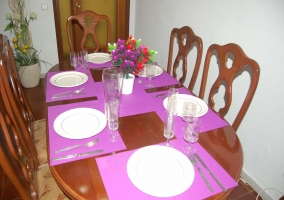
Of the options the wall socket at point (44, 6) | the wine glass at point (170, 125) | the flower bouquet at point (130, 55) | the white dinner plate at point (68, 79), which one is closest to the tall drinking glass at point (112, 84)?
the flower bouquet at point (130, 55)

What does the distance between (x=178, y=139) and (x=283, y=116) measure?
824 millimetres

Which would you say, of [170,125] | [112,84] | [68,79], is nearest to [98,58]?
[68,79]

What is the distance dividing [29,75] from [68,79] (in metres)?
1.61

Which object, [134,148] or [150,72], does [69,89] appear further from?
[134,148]

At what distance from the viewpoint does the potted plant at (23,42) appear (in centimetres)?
257

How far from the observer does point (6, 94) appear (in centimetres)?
100

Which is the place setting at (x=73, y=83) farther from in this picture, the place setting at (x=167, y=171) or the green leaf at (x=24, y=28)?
the green leaf at (x=24, y=28)

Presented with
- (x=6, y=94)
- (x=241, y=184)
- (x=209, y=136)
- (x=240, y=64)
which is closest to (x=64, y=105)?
(x=6, y=94)

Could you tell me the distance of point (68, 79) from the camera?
56.7 inches

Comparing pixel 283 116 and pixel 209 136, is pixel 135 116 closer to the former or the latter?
pixel 209 136

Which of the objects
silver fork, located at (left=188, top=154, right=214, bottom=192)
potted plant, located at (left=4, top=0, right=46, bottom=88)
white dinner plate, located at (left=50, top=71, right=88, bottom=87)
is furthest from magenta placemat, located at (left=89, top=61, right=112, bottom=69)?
potted plant, located at (left=4, top=0, right=46, bottom=88)

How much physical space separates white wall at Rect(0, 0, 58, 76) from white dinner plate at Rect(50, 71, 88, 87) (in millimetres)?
1815

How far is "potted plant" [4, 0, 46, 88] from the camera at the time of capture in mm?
2572

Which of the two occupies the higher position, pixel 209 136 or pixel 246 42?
pixel 246 42
